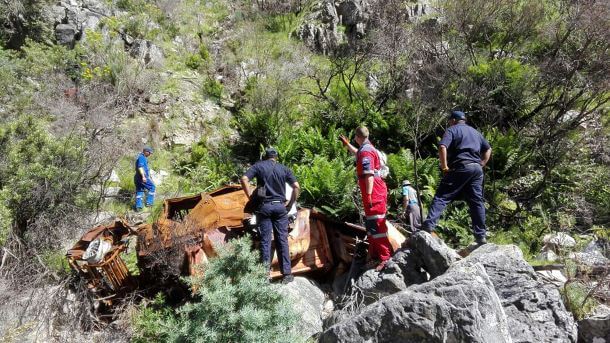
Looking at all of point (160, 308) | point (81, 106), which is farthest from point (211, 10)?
point (160, 308)

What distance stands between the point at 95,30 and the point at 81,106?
474cm

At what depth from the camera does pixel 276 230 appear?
573 cm

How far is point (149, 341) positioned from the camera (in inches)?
215

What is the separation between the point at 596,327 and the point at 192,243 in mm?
4767

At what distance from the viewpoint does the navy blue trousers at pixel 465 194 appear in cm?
531

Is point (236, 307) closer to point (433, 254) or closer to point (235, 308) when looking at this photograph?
point (235, 308)

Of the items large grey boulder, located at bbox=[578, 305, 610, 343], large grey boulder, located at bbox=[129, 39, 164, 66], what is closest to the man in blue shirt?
large grey boulder, located at bbox=[129, 39, 164, 66]

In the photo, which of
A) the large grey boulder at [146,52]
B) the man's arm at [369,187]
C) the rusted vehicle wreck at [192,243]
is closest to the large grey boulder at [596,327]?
the rusted vehicle wreck at [192,243]

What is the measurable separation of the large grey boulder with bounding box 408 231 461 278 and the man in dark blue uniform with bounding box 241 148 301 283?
1.73 metres

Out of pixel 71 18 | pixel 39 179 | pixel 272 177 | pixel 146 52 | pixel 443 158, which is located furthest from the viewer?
pixel 146 52

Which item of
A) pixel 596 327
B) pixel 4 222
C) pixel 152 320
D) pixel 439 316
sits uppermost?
pixel 439 316

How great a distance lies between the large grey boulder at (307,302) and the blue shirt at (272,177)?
1224mm

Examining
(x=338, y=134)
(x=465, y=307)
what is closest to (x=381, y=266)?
(x=465, y=307)

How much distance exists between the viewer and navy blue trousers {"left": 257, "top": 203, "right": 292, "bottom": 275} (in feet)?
18.5
